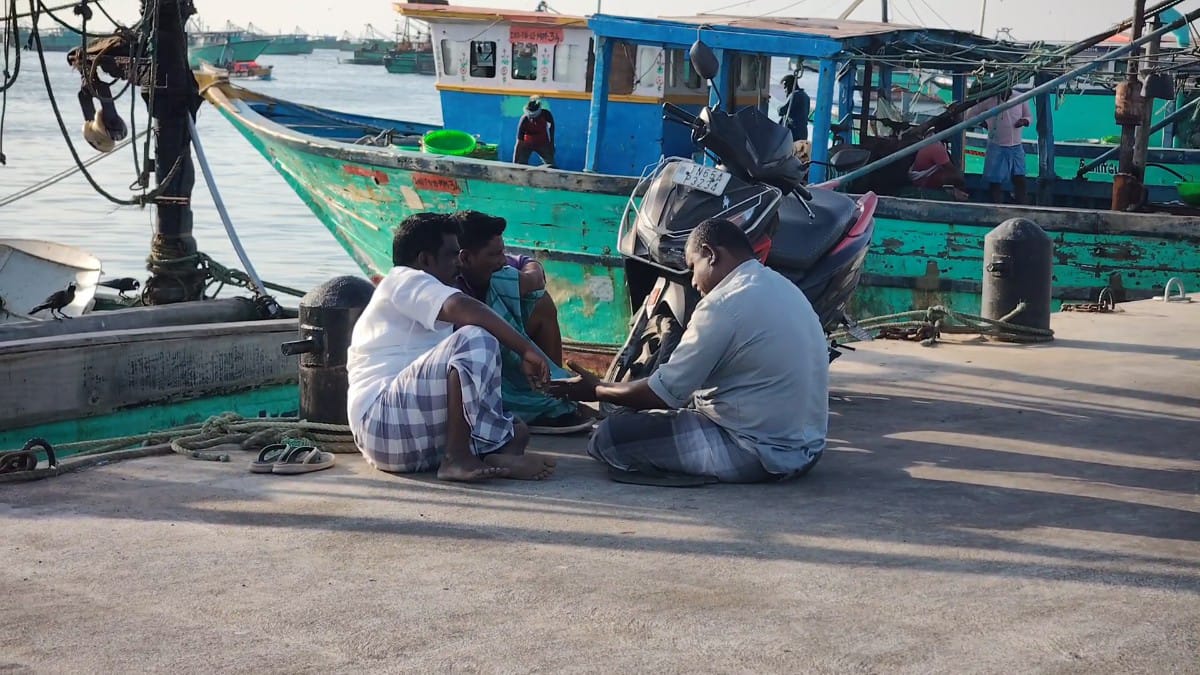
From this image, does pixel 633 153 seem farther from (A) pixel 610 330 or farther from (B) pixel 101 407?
Result: (B) pixel 101 407

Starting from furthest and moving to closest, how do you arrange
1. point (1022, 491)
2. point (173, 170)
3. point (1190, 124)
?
point (1190, 124), point (173, 170), point (1022, 491)

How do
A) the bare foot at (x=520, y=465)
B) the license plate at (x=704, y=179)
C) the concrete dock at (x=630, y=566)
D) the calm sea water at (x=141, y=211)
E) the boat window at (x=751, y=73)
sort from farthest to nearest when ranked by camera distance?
the calm sea water at (x=141, y=211), the boat window at (x=751, y=73), the license plate at (x=704, y=179), the bare foot at (x=520, y=465), the concrete dock at (x=630, y=566)

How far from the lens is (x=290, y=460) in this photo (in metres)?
5.16

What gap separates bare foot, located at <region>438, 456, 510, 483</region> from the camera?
485cm

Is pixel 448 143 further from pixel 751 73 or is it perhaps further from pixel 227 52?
pixel 227 52

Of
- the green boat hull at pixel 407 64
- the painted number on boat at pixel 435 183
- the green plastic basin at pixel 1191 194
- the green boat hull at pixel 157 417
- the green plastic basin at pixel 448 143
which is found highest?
the green boat hull at pixel 407 64

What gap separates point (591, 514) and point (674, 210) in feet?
5.41

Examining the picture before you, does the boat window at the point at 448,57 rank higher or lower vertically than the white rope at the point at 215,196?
higher

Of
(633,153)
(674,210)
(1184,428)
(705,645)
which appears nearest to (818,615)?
(705,645)

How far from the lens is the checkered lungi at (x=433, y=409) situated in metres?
4.67

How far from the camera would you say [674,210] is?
5.74 metres

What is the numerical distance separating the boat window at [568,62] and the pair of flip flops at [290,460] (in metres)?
9.10

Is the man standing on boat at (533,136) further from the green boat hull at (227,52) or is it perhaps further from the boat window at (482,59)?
the green boat hull at (227,52)

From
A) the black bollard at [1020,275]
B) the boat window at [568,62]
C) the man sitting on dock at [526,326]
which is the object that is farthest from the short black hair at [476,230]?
the boat window at [568,62]
